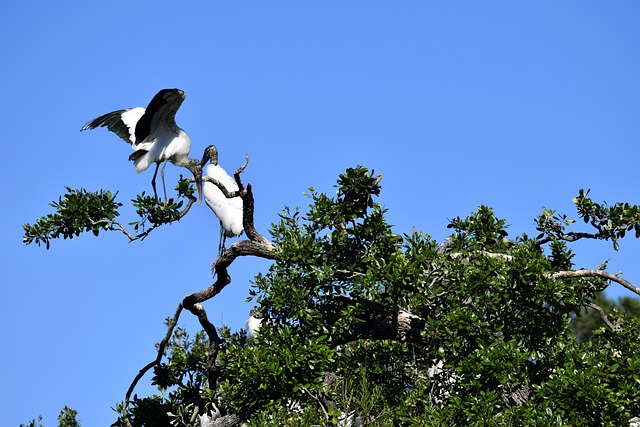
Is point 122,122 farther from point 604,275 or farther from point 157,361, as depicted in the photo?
point 604,275

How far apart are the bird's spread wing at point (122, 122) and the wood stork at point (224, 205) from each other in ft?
4.11

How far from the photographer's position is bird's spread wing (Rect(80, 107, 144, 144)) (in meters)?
12.5

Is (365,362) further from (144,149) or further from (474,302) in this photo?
(144,149)

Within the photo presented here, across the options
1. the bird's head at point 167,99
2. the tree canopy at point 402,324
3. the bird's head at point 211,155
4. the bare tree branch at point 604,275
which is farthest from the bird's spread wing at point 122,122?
the bare tree branch at point 604,275

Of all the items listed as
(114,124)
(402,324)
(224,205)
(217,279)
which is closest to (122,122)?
(114,124)

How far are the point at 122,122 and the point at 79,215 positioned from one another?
3.21m

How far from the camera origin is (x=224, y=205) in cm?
1242

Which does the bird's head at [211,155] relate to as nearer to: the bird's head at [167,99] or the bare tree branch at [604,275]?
the bird's head at [167,99]

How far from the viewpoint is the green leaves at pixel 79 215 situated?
9789 mm

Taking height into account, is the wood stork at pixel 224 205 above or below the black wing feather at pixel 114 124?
below

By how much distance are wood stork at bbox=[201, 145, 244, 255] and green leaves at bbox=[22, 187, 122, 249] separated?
2430 millimetres

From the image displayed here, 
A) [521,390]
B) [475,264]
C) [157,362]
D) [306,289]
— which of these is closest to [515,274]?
[475,264]

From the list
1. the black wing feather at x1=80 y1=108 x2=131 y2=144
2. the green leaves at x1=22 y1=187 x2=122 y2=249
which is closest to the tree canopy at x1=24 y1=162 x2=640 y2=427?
the green leaves at x1=22 y1=187 x2=122 y2=249

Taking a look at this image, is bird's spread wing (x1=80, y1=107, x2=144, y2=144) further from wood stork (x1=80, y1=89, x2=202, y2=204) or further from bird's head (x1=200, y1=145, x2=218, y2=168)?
bird's head (x1=200, y1=145, x2=218, y2=168)
